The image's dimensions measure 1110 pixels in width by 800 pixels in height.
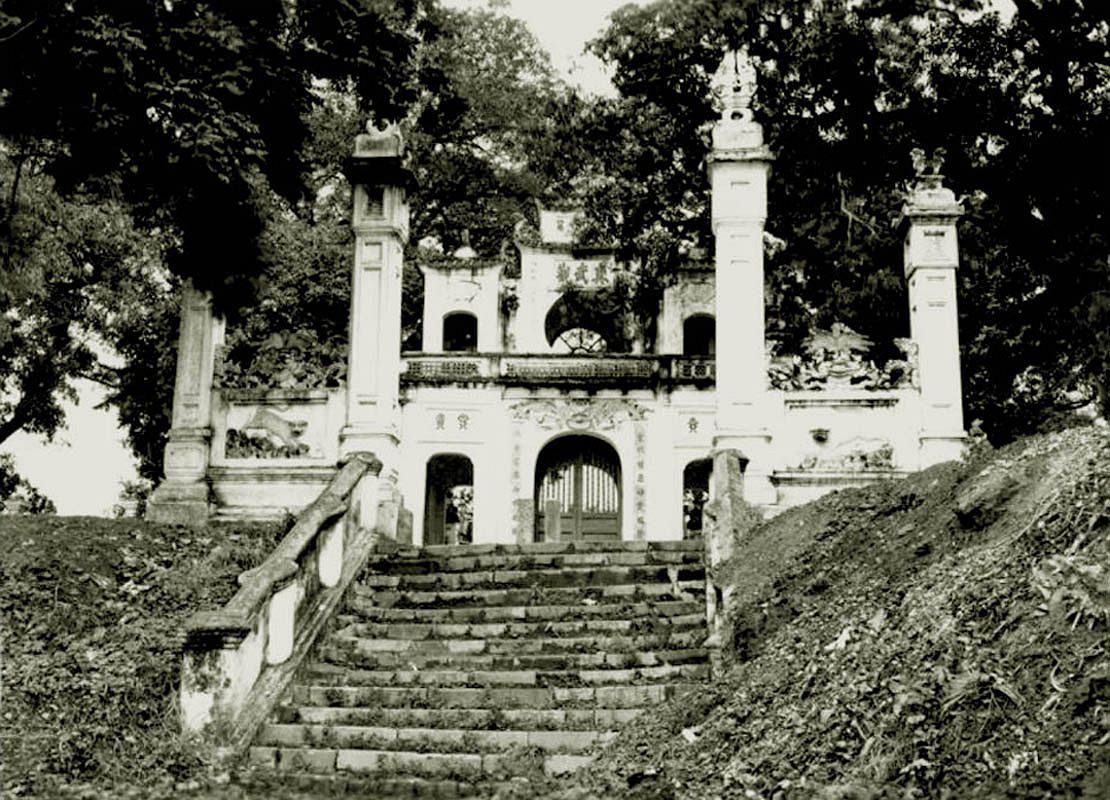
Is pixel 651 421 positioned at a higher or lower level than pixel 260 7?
lower

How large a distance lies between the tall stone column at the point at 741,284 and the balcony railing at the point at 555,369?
35.2 feet

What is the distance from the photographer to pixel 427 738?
8539 mm

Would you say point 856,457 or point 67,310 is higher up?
point 67,310

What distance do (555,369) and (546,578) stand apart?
47.3 ft

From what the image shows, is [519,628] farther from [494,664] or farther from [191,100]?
[191,100]

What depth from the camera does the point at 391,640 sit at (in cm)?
1038

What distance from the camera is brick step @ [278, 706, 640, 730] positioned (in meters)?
8.67

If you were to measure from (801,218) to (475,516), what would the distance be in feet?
27.1

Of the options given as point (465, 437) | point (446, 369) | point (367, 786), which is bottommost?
point (367, 786)

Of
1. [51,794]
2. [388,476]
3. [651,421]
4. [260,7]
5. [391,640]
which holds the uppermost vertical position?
[260,7]

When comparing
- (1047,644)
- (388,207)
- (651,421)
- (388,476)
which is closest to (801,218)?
(651,421)

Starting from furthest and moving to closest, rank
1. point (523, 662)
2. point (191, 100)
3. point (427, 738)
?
point (191, 100) < point (523, 662) < point (427, 738)

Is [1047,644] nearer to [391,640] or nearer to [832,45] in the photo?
[391,640]

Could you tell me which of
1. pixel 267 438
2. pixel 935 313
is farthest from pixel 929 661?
pixel 267 438
